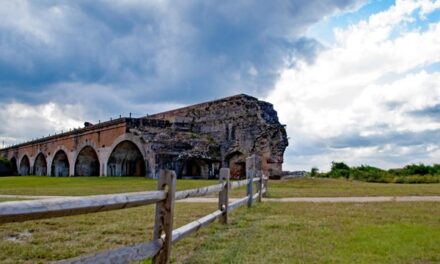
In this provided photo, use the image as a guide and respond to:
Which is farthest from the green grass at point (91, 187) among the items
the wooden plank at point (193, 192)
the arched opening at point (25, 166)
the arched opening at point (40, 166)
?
the arched opening at point (25, 166)

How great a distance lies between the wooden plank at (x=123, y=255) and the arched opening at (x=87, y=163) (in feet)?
124

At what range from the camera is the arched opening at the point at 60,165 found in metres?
46.9

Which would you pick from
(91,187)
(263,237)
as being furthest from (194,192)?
(91,187)

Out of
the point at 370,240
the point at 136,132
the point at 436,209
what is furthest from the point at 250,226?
the point at 136,132

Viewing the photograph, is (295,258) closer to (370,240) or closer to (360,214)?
(370,240)

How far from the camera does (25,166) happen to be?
59281 millimetres

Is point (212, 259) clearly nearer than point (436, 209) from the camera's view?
Yes

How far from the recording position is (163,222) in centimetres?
427

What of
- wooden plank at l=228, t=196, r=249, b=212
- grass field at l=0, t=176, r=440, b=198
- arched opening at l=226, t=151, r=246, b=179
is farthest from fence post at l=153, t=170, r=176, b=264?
arched opening at l=226, t=151, r=246, b=179

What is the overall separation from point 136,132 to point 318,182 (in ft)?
43.0

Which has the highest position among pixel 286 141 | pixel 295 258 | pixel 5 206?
pixel 286 141

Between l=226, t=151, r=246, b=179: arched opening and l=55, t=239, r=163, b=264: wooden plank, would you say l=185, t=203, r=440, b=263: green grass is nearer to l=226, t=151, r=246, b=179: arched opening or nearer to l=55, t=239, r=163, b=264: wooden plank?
l=55, t=239, r=163, b=264: wooden plank

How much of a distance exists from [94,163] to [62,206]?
4122 centimetres

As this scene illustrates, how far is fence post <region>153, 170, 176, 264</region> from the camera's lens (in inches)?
168
